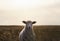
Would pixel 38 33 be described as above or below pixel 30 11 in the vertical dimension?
below

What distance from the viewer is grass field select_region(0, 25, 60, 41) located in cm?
176

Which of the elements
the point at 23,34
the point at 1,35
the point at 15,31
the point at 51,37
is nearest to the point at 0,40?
the point at 1,35

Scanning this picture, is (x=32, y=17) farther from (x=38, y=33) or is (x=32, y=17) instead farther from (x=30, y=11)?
→ (x=38, y=33)

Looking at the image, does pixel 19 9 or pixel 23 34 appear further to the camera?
pixel 19 9

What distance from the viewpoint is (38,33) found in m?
1.78

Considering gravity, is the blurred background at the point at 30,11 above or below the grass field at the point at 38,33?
above

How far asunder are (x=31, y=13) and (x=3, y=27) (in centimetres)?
35

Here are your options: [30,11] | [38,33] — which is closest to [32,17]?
[30,11]

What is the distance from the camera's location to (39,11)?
197 cm

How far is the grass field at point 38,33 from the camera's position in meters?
1.76

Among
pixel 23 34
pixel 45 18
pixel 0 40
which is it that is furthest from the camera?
pixel 45 18

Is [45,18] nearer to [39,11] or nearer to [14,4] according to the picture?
[39,11]

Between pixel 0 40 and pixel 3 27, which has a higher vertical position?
pixel 3 27

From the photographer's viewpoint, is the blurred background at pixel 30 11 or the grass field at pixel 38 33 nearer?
the grass field at pixel 38 33
